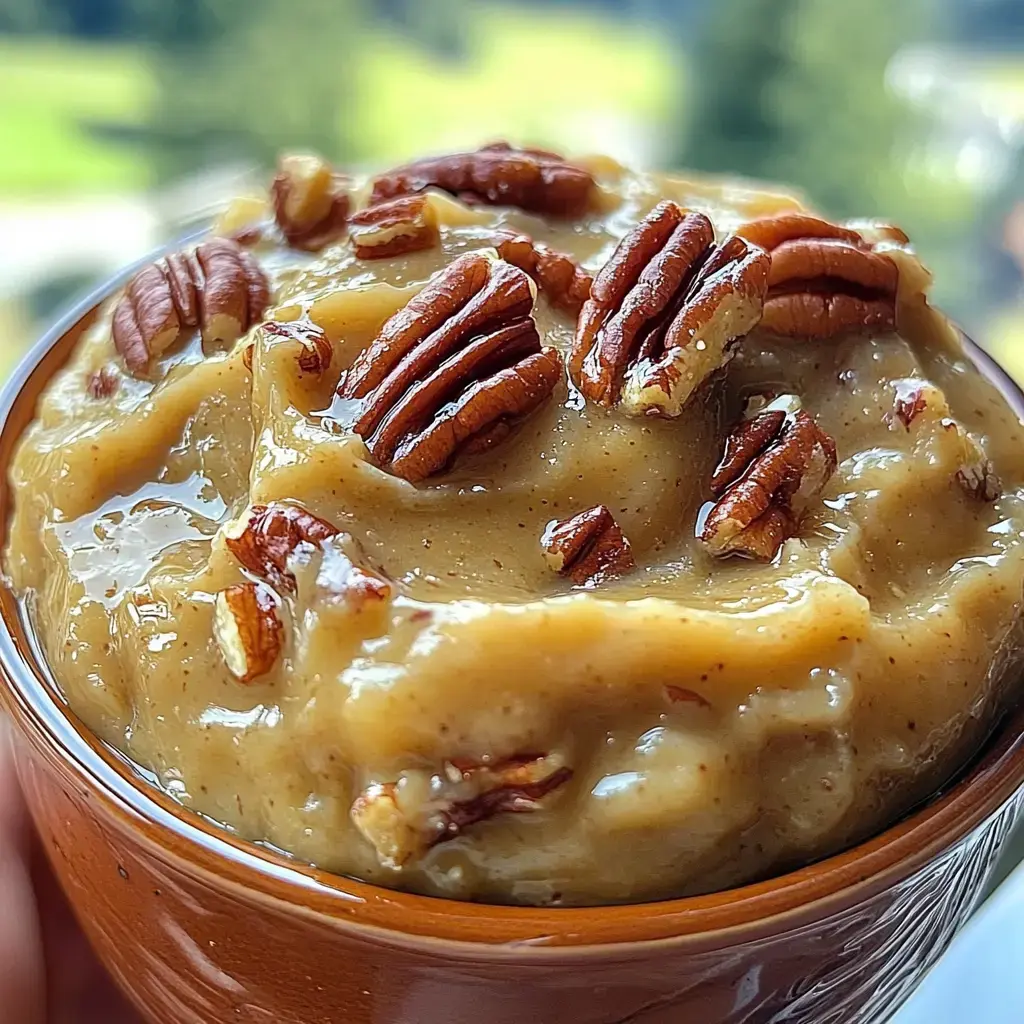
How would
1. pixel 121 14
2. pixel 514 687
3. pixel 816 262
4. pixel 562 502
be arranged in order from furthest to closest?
1. pixel 121 14
2. pixel 816 262
3. pixel 562 502
4. pixel 514 687

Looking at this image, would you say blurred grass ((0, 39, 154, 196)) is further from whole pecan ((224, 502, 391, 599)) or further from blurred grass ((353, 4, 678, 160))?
whole pecan ((224, 502, 391, 599))

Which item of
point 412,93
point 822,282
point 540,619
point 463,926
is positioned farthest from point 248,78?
point 463,926

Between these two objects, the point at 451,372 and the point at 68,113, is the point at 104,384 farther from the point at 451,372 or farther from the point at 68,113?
the point at 68,113

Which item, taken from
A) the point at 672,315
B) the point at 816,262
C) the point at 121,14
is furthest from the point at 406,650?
the point at 121,14

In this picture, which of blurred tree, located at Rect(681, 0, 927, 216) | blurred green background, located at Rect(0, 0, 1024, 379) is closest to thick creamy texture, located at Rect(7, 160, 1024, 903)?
blurred green background, located at Rect(0, 0, 1024, 379)

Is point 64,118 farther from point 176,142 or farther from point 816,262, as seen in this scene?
point 816,262

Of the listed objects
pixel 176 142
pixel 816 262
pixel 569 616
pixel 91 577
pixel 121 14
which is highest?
pixel 816 262
